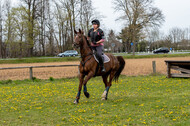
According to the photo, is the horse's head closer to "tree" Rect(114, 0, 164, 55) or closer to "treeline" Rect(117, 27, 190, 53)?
"tree" Rect(114, 0, 164, 55)

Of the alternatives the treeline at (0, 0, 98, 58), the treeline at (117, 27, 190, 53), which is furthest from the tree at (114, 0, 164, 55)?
the treeline at (117, 27, 190, 53)

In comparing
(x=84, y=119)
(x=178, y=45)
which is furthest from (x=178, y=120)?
(x=178, y=45)

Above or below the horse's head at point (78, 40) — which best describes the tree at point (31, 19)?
above

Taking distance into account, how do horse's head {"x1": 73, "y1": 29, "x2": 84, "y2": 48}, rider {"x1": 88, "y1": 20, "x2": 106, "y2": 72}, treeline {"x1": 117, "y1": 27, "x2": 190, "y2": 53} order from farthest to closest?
treeline {"x1": 117, "y1": 27, "x2": 190, "y2": 53}
rider {"x1": 88, "y1": 20, "x2": 106, "y2": 72}
horse's head {"x1": 73, "y1": 29, "x2": 84, "y2": 48}

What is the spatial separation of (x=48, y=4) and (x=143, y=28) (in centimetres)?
2483

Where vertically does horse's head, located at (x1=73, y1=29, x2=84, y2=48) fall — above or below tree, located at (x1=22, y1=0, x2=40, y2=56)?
below

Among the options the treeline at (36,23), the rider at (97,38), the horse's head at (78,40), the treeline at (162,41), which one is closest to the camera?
the horse's head at (78,40)

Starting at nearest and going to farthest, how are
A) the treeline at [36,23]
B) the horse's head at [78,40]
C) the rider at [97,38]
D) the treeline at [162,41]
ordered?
the horse's head at [78,40] < the rider at [97,38] < the treeline at [36,23] < the treeline at [162,41]

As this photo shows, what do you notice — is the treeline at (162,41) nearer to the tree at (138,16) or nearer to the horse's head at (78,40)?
the tree at (138,16)

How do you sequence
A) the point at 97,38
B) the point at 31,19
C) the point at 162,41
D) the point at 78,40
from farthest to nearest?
the point at 162,41, the point at 31,19, the point at 97,38, the point at 78,40

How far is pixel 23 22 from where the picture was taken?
141 ft

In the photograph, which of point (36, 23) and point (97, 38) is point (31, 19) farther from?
point (97, 38)

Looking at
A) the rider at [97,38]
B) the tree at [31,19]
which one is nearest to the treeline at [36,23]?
the tree at [31,19]

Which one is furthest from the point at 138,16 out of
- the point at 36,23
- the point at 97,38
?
the point at 97,38
